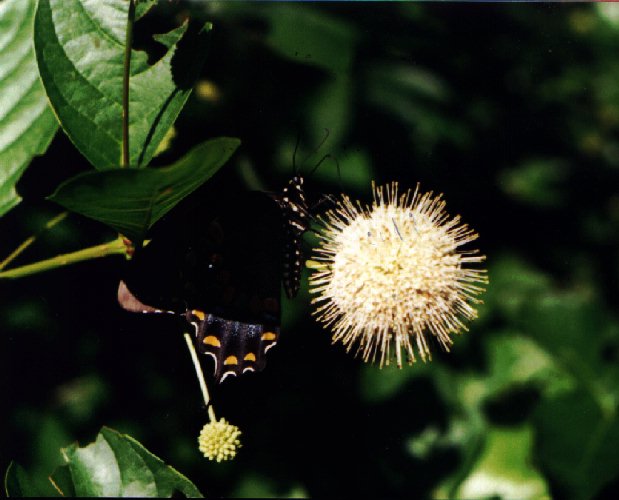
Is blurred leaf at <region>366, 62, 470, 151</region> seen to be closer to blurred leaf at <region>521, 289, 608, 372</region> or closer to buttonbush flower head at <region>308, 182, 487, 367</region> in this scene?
buttonbush flower head at <region>308, 182, 487, 367</region>

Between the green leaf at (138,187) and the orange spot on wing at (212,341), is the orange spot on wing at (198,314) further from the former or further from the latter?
the green leaf at (138,187)

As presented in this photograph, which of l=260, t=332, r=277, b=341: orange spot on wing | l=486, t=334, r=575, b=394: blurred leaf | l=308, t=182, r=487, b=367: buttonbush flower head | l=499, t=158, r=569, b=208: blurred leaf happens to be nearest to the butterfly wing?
l=260, t=332, r=277, b=341: orange spot on wing

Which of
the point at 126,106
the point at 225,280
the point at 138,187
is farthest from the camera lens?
the point at 225,280

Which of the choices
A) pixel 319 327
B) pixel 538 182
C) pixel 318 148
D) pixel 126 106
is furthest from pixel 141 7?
pixel 538 182

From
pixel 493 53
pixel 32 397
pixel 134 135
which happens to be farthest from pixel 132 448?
pixel 493 53

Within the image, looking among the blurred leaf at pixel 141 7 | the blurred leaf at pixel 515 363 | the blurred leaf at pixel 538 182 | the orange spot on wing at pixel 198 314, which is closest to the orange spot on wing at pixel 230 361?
the orange spot on wing at pixel 198 314

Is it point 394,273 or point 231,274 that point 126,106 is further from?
point 394,273
